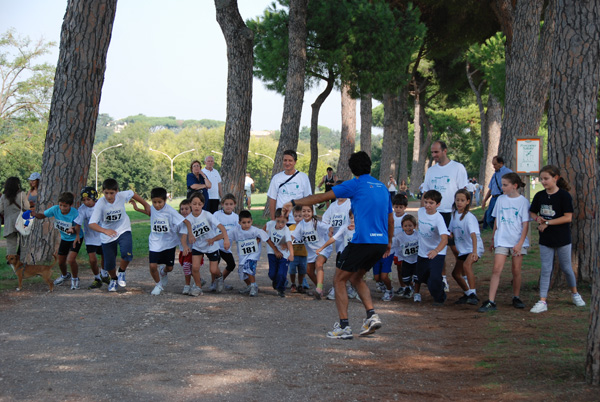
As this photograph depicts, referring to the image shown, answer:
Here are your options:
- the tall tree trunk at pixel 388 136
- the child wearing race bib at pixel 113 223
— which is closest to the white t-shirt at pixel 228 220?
the child wearing race bib at pixel 113 223

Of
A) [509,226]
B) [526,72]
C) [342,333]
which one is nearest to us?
[342,333]

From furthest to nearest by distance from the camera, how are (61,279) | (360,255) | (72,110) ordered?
(72,110)
(61,279)
(360,255)

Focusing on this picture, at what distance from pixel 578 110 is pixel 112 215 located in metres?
6.44

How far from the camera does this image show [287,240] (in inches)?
386

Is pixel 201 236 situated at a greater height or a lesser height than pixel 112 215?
lesser

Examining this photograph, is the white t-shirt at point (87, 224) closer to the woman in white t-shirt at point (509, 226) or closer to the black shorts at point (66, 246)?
the black shorts at point (66, 246)

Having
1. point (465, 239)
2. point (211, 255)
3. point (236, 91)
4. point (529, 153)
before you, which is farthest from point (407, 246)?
point (236, 91)

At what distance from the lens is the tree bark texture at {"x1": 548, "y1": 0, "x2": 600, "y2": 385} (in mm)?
9422

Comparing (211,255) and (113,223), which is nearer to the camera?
(211,255)

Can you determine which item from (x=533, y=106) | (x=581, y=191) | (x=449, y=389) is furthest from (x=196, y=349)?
(x=533, y=106)

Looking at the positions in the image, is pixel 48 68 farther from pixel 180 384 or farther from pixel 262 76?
pixel 180 384

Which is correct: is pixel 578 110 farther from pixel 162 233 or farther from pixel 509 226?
pixel 162 233

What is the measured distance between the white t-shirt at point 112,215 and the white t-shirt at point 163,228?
0.43 meters

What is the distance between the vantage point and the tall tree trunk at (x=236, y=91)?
18.0 metres
